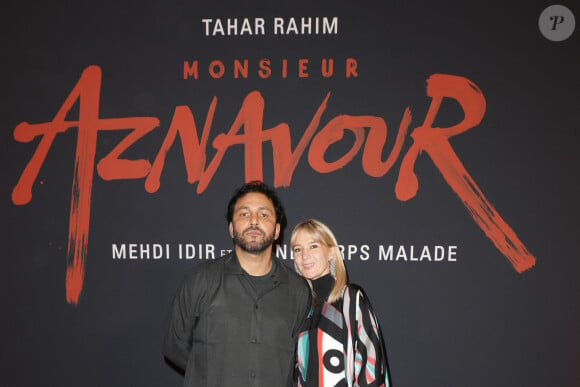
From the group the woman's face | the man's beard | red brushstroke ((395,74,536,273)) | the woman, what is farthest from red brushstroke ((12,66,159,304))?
red brushstroke ((395,74,536,273))

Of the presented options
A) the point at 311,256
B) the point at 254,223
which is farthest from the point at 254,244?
the point at 311,256

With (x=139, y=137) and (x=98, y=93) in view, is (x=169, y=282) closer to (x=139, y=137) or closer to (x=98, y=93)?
(x=139, y=137)

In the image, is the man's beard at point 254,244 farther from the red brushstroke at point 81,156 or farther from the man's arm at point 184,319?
the red brushstroke at point 81,156

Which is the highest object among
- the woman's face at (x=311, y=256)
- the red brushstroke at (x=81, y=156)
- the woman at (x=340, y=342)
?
the red brushstroke at (x=81, y=156)

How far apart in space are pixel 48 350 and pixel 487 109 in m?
3.27

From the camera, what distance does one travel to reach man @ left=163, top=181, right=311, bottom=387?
6.37ft

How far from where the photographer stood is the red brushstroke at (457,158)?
101 inches

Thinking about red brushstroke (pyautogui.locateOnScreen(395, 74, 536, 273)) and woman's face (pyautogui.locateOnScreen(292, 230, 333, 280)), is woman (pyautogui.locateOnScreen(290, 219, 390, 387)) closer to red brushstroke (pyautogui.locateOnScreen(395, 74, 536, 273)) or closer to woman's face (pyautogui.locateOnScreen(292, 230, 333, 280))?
woman's face (pyautogui.locateOnScreen(292, 230, 333, 280))

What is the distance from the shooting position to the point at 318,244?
2.09 m

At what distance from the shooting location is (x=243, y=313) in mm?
1969

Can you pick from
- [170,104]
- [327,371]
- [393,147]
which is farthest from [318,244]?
[170,104]

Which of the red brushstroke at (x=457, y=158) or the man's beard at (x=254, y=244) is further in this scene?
the red brushstroke at (x=457, y=158)

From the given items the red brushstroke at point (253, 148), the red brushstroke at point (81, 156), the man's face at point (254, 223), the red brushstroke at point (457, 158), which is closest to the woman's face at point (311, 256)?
the man's face at point (254, 223)

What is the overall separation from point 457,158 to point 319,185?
0.88m
